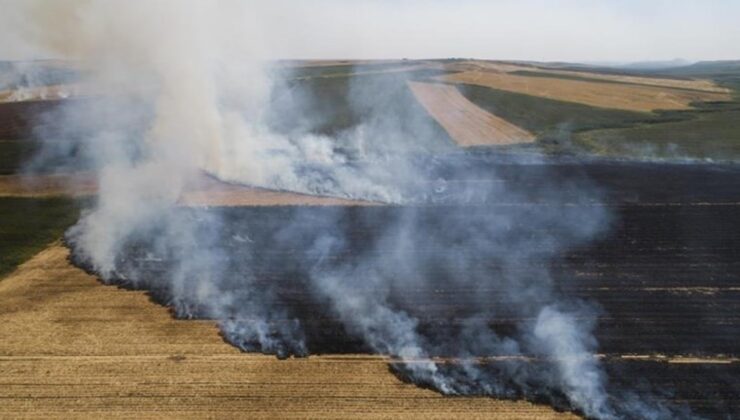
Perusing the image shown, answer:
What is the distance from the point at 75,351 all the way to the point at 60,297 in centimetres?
592

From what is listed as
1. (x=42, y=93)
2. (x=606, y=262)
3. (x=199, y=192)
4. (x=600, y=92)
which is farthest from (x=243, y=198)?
(x=600, y=92)

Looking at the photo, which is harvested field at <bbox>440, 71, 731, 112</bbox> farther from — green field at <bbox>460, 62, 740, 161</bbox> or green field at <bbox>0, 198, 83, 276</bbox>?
green field at <bbox>0, 198, 83, 276</bbox>

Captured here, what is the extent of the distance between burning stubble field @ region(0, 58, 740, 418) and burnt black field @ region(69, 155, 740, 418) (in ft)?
0.41

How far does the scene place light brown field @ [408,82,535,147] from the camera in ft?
220

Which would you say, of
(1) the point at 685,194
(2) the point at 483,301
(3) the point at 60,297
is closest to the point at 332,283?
(2) the point at 483,301

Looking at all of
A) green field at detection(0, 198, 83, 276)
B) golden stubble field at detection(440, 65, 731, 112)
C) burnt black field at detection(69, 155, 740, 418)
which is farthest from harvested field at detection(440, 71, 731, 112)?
green field at detection(0, 198, 83, 276)

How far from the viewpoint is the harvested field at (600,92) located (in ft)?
325

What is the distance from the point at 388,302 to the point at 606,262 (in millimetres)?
14059

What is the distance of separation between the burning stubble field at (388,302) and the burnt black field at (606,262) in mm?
124

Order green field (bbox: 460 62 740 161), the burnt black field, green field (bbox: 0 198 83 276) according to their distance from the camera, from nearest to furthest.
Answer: the burnt black field
green field (bbox: 0 198 83 276)
green field (bbox: 460 62 740 161)

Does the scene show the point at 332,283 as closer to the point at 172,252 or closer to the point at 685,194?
the point at 172,252

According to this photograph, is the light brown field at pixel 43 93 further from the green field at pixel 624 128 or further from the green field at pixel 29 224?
the green field at pixel 624 128

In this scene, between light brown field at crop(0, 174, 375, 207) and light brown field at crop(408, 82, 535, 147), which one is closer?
light brown field at crop(0, 174, 375, 207)

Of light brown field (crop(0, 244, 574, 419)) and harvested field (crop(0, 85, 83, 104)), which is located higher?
harvested field (crop(0, 85, 83, 104))
